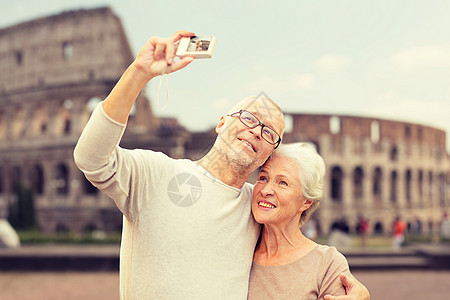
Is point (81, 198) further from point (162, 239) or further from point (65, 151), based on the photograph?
point (162, 239)

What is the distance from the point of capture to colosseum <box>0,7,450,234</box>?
21.1 meters

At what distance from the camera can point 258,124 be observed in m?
2.05

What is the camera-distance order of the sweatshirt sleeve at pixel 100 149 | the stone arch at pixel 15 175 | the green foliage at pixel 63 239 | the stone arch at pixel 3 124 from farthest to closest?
the stone arch at pixel 3 124
the stone arch at pixel 15 175
the green foliage at pixel 63 239
the sweatshirt sleeve at pixel 100 149

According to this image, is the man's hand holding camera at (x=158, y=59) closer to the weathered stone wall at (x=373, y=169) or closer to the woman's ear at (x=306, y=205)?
the woman's ear at (x=306, y=205)

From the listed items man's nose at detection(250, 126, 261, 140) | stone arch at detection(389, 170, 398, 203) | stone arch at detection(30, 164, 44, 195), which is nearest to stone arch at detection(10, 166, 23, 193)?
stone arch at detection(30, 164, 44, 195)

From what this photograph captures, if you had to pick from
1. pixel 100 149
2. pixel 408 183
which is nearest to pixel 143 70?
pixel 100 149

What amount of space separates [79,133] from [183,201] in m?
21.1

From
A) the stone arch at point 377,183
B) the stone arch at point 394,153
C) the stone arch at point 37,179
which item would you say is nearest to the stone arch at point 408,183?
the stone arch at point 394,153

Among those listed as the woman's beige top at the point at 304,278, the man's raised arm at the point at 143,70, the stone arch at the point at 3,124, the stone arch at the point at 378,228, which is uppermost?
the man's raised arm at the point at 143,70

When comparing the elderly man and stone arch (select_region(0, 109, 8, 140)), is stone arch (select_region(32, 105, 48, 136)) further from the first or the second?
the elderly man

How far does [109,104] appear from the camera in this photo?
1.65m

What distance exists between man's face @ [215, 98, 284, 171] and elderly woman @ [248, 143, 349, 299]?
0.47 feet

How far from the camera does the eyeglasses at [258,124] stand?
80.7 inches

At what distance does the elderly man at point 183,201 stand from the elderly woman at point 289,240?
0.30 ft
